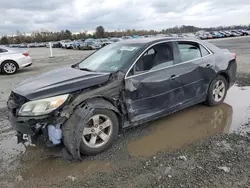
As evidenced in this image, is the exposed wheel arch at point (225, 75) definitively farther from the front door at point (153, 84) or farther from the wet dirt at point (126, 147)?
the front door at point (153, 84)

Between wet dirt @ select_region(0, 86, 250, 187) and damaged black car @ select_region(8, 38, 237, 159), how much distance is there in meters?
0.23

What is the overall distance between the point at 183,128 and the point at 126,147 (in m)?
1.20

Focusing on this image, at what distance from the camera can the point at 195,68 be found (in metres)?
4.45

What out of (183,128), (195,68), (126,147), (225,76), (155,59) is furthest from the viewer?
(225,76)

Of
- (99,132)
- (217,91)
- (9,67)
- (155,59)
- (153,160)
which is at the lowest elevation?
(153,160)

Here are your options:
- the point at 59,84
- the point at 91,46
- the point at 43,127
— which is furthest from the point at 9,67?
the point at 91,46

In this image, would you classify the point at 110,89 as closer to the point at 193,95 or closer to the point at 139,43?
the point at 139,43

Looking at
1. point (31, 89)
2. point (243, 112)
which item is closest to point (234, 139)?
point (243, 112)

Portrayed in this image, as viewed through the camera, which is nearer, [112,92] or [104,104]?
[104,104]

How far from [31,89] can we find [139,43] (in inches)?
77.8

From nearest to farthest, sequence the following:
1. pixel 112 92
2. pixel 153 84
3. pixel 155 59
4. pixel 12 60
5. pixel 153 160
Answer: pixel 153 160
pixel 112 92
pixel 153 84
pixel 155 59
pixel 12 60

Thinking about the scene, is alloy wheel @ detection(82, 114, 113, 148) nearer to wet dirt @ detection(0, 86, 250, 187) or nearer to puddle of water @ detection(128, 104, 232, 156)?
wet dirt @ detection(0, 86, 250, 187)

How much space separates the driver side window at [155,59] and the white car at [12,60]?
906cm

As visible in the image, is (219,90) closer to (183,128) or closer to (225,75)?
(225,75)
